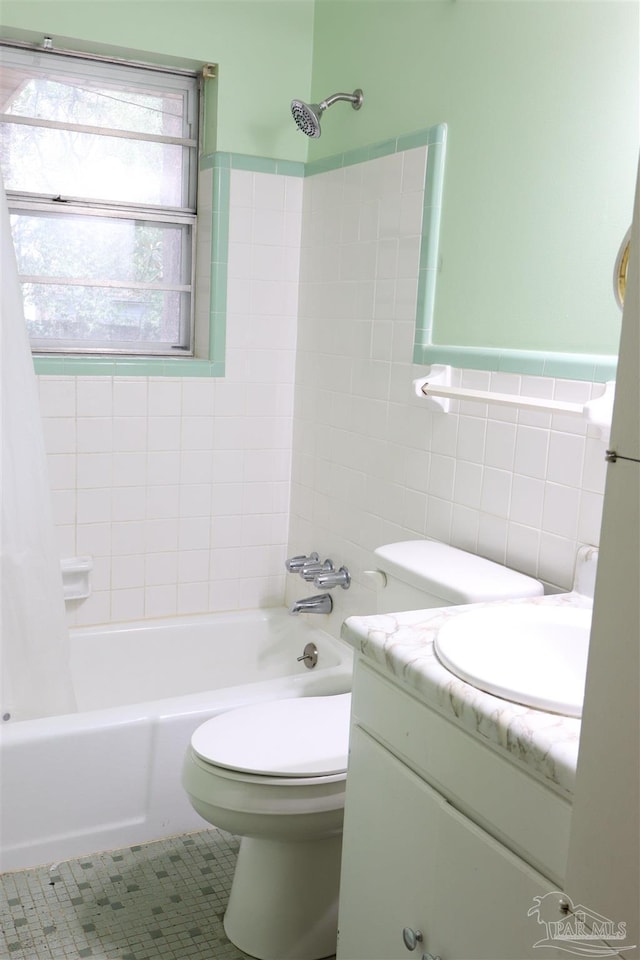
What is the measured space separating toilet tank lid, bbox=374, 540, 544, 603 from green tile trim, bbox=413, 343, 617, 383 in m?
0.45

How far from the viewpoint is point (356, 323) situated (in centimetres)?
270

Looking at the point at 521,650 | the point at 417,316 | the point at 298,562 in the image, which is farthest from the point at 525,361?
the point at 298,562

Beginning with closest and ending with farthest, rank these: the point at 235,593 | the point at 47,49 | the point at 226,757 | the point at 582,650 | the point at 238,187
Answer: the point at 582,650 < the point at 226,757 < the point at 47,49 < the point at 238,187 < the point at 235,593

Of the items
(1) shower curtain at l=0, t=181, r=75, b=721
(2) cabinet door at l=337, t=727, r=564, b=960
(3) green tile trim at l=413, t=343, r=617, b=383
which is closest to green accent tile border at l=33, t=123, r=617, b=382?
(3) green tile trim at l=413, t=343, r=617, b=383

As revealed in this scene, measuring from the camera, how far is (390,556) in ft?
6.89

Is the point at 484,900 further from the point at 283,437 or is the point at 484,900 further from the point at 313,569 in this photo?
the point at 283,437

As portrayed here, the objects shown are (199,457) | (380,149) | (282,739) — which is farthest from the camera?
(199,457)

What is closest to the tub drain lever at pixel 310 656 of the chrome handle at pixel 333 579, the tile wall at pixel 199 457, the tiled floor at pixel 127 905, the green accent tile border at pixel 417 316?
the chrome handle at pixel 333 579

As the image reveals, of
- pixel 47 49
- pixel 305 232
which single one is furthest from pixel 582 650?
pixel 47 49

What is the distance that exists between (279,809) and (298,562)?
1195 millimetres

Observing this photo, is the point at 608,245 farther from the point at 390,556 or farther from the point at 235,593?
the point at 235,593

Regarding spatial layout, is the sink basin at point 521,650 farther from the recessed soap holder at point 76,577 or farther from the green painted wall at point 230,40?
the green painted wall at point 230,40

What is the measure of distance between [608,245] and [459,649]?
931 mm

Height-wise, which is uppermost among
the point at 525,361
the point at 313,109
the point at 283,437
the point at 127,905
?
the point at 313,109
